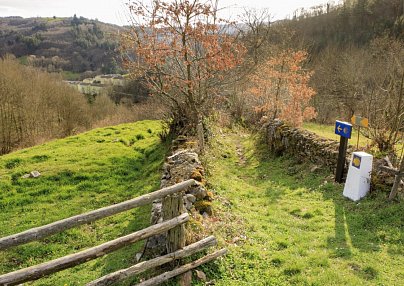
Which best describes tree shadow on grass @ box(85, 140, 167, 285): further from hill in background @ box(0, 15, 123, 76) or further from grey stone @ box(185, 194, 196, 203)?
hill in background @ box(0, 15, 123, 76)

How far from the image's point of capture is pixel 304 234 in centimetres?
646

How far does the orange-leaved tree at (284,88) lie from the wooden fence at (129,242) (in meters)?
12.0

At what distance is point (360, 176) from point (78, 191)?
29.2ft

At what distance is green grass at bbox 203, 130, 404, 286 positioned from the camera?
4.98m

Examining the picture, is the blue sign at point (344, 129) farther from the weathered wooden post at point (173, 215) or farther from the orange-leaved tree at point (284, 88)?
the orange-leaved tree at point (284, 88)

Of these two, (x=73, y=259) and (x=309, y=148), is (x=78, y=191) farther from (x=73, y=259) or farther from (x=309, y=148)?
(x=309, y=148)

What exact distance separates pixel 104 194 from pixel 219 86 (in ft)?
17.7

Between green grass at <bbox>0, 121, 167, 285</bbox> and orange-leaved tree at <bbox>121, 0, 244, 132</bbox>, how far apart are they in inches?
141

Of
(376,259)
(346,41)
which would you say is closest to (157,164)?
(376,259)

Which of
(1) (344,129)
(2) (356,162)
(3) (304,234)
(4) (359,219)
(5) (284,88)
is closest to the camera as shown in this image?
(3) (304,234)

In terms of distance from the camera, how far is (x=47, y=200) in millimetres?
10461

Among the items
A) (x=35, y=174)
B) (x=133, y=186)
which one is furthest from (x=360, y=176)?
(x=35, y=174)

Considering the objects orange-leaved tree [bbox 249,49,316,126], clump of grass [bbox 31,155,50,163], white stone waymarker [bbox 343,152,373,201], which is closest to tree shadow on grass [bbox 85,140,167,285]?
clump of grass [bbox 31,155,50,163]

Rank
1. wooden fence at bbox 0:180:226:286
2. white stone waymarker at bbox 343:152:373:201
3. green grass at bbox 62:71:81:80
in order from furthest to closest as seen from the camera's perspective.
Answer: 1. green grass at bbox 62:71:81:80
2. white stone waymarker at bbox 343:152:373:201
3. wooden fence at bbox 0:180:226:286
